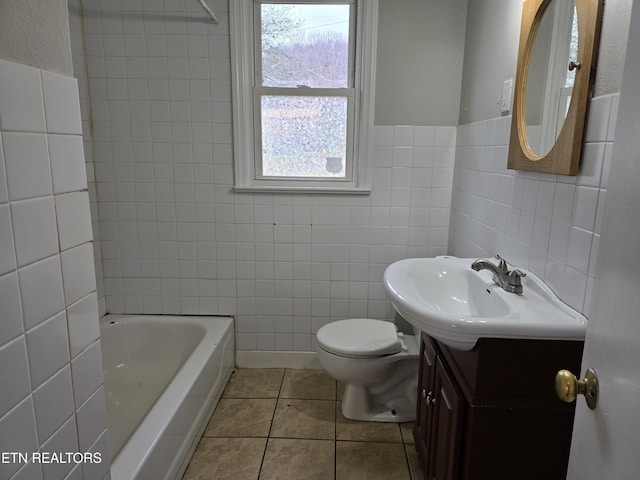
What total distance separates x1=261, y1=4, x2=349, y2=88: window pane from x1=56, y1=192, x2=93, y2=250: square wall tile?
5.59ft

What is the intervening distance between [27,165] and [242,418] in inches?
69.6

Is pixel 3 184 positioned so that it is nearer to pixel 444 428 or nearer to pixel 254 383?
pixel 444 428

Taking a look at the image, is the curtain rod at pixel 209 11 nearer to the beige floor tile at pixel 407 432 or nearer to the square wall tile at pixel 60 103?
the square wall tile at pixel 60 103

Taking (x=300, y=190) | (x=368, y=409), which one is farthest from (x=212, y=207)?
(x=368, y=409)

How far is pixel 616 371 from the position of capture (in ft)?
2.06

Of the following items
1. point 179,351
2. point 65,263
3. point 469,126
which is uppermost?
point 469,126

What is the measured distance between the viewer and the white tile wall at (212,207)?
88.0 inches

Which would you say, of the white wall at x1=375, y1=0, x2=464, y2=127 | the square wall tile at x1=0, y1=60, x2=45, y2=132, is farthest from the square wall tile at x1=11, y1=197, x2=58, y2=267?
the white wall at x1=375, y1=0, x2=464, y2=127

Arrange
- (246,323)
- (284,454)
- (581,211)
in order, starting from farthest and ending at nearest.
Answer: (246,323) < (284,454) < (581,211)

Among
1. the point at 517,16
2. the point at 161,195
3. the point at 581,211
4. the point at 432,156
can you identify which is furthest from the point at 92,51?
the point at 581,211

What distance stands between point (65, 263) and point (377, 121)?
1.84 m

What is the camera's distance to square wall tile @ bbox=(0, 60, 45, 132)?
0.63 m

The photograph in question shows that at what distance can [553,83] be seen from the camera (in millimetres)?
1326

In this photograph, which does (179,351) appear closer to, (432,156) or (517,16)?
(432,156)
